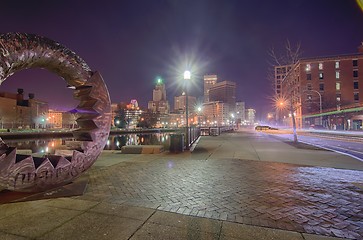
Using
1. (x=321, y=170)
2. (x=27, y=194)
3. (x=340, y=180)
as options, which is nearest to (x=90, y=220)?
(x=27, y=194)

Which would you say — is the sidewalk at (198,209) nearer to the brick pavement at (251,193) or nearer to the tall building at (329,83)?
the brick pavement at (251,193)

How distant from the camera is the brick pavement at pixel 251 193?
3.96m

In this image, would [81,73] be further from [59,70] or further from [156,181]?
[156,181]

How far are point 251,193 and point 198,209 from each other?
1.68m

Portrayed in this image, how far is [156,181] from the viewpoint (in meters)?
6.55

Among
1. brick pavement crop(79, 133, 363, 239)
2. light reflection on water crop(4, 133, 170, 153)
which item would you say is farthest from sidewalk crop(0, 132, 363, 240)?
light reflection on water crop(4, 133, 170, 153)

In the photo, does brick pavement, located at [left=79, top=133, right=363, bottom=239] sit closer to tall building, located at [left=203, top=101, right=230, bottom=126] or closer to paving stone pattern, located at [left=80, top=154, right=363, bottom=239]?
paving stone pattern, located at [left=80, top=154, right=363, bottom=239]

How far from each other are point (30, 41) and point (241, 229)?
5.76 meters

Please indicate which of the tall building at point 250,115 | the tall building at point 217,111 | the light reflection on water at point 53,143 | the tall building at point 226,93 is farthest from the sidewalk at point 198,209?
the tall building at point 250,115

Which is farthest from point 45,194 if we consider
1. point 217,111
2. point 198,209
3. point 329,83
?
point 217,111

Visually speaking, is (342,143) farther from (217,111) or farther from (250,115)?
(250,115)

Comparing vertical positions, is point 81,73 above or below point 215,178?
above

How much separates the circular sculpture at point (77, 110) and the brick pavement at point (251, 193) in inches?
34.4

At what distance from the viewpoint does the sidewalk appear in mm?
3447
